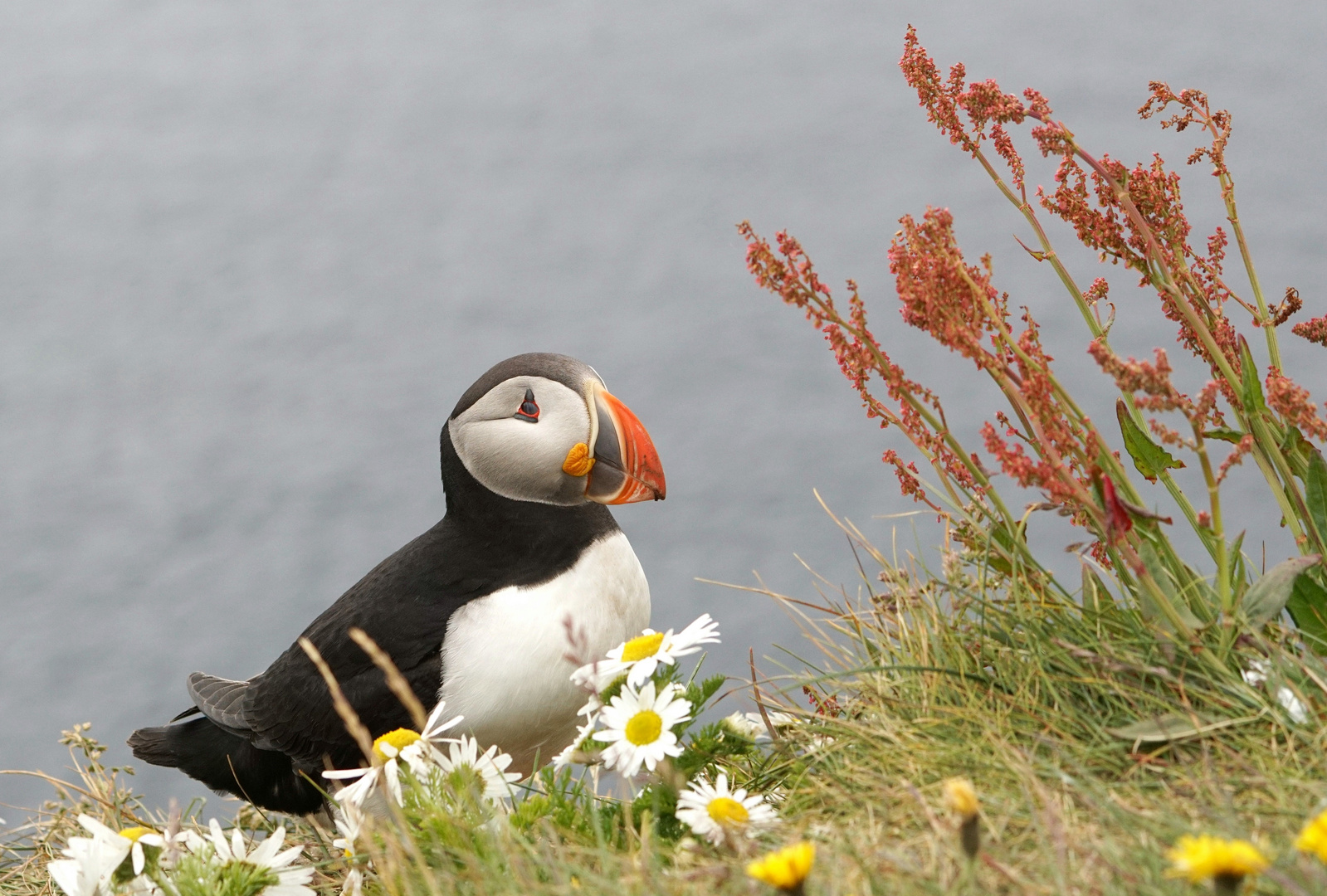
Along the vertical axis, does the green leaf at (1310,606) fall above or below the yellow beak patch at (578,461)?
below

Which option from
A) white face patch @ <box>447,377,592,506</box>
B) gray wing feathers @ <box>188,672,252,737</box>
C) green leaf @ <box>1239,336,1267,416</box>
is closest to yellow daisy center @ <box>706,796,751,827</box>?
white face patch @ <box>447,377,592,506</box>

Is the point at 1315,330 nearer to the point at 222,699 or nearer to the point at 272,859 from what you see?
the point at 272,859

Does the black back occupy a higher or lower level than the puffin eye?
lower

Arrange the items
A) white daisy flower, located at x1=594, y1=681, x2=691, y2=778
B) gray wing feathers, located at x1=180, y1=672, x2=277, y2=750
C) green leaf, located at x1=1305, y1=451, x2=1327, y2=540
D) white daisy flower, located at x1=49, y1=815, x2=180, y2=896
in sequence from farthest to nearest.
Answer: gray wing feathers, located at x1=180, y1=672, x2=277, y2=750 → green leaf, located at x1=1305, y1=451, x2=1327, y2=540 → white daisy flower, located at x1=49, y1=815, x2=180, y2=896 → white daisy flower, located at x1=594, y1=681, x2=691, y2=778

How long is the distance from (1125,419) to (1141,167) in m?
0.56

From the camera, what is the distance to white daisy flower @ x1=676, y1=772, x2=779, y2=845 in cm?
223

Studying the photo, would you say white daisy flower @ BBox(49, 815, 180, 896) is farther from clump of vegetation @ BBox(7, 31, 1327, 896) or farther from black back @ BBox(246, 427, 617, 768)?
black back @ BBox(246, 427, 617, 768)

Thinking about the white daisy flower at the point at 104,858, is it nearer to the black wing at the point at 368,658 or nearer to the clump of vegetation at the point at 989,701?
the clump of vegetation at the point at 989,701

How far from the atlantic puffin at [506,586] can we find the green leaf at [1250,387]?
4.48ft

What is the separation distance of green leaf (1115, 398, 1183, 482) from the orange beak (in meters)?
1.11

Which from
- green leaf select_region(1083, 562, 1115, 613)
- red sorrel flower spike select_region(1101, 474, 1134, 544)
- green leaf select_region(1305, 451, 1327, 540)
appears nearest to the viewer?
red sorrel flower spike select_region(1101, 474, 1134, 544)

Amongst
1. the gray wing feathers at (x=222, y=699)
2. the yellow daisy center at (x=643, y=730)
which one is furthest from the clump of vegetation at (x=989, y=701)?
the gray wing feathers at (x=222, y=699)

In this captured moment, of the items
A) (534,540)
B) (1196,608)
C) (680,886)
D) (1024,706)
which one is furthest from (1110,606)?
(534,540)

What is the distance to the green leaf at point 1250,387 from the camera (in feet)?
9.25
